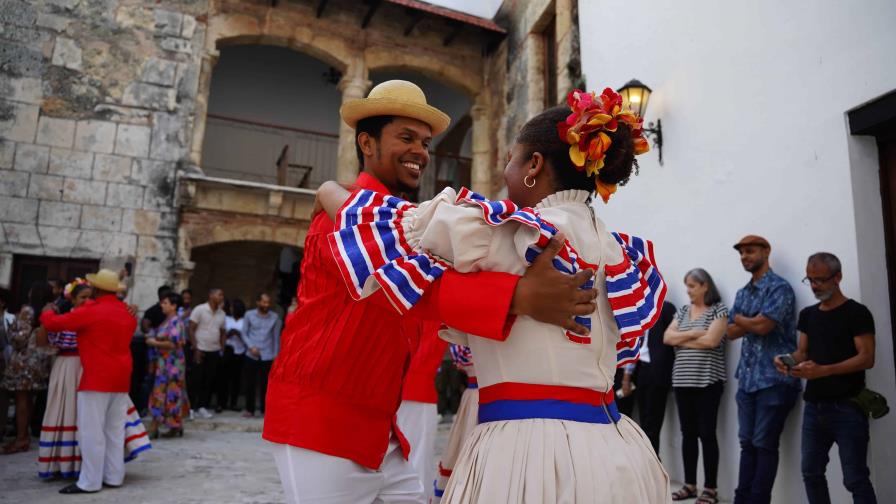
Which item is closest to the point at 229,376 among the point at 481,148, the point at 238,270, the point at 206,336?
the point at 206,336

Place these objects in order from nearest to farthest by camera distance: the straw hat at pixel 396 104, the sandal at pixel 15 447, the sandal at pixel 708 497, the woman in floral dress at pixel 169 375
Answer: the straw hat at pixel 396 104 < the sandal at pixel 708 497 < the sandal at pixel 15 447 < the woman in floral dress at pixel 169 375

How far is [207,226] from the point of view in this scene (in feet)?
32.4

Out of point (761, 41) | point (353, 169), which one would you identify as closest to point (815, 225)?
point (761, 41)

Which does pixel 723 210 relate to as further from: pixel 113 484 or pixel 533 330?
pixel 113 484

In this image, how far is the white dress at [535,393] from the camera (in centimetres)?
129

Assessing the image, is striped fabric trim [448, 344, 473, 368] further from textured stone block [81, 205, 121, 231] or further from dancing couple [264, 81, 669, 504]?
textured stone block [81, 205, 121, 231]

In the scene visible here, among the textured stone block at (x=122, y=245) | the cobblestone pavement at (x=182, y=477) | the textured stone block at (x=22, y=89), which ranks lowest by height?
the cobblestone pavement at (x=182, y=477)

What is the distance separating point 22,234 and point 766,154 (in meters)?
9.29

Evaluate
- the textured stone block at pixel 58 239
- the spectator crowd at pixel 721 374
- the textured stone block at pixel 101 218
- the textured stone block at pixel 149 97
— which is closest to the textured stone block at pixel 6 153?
the textured stone block at pixel 58 239

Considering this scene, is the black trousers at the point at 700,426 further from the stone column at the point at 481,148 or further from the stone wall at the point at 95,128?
the stone wall at the point at 95,128

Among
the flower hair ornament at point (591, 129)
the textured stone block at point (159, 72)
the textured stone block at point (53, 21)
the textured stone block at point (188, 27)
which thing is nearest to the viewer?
the flower hair ornament at point (591, 129)

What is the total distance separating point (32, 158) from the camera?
9039 millimetres

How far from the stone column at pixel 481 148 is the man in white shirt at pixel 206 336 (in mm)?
4788

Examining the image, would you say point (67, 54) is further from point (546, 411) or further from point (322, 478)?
point (546, 411)
